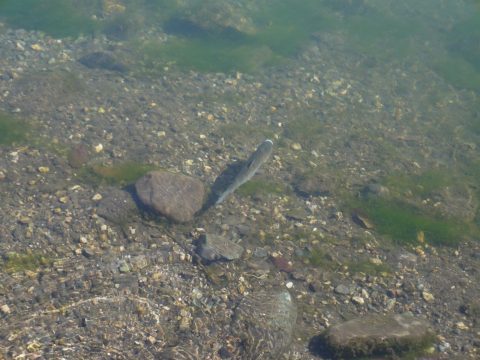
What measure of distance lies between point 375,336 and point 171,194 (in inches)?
142

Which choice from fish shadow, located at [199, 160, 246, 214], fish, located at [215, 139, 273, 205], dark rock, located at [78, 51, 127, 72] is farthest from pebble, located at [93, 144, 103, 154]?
dark rock, located at [78, 51, 127, 72]

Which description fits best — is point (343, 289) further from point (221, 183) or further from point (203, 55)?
point (203, 55)

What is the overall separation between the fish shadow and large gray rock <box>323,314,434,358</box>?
9.77 feet

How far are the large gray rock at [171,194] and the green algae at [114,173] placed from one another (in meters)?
0.46

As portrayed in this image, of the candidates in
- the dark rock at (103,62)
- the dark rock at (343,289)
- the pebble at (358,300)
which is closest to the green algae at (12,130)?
the dark rock at (103,62)

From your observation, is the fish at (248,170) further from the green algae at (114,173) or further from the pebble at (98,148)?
the pebble at (98,148)

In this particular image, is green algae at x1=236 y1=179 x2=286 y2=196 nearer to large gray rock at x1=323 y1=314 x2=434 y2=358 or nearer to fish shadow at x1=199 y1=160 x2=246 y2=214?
fish shadow at x1=199 y1=160 x2=246 y2=214

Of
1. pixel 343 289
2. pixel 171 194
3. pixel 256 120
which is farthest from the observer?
pixel 256 120

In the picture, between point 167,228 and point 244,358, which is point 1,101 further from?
point 244,358

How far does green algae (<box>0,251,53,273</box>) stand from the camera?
5569 millimetres

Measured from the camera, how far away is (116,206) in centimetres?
681

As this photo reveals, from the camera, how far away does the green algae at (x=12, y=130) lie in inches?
306

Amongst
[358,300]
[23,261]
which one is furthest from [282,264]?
[23,261]

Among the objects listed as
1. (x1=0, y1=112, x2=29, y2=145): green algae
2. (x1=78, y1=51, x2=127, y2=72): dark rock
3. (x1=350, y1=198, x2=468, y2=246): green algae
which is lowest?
(x1=0, y1=112, x2=29, y2=145): green algae
